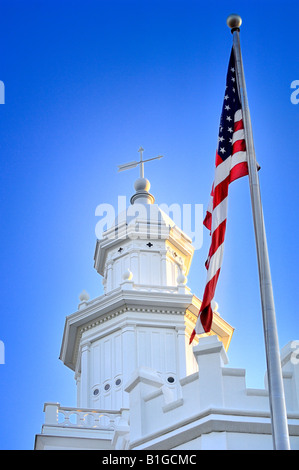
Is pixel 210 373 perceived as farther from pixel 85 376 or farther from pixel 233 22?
pixel 85 376

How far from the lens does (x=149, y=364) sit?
93.8ft

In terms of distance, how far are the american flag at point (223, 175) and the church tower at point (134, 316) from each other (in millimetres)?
12076

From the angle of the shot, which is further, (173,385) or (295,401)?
(173,385)

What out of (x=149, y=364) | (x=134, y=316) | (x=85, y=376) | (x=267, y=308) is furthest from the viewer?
(x=134, y=316)

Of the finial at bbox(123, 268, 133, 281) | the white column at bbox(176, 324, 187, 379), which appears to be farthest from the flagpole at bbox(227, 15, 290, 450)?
the finial at bbox(123, 268, 133, 281)

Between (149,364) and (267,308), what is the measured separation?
15201 mm

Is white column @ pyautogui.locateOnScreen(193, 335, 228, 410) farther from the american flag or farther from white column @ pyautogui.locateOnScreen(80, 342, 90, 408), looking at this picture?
white column @ pyautogui.locateOnScreen(80, 342, 90, 408)

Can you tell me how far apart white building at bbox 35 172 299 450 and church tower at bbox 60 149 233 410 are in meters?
0.04

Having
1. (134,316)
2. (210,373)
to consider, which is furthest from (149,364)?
(210,373)

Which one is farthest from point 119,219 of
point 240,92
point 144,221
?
point 240,92

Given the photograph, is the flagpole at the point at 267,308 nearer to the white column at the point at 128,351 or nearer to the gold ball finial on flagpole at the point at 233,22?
the gold ball finial on flagpole at the point at 233,22
